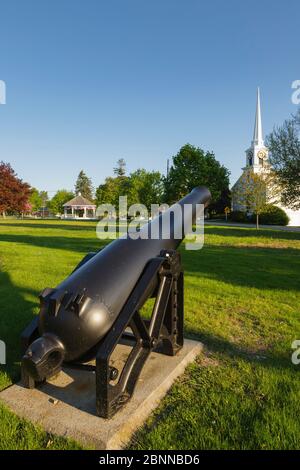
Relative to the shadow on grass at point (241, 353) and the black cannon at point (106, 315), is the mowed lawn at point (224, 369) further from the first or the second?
the black cannon at point (106, 315)

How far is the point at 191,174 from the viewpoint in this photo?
4084cm

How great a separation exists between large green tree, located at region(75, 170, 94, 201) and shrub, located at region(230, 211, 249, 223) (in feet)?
235

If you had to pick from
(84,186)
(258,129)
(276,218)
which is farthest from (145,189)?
(84,186)

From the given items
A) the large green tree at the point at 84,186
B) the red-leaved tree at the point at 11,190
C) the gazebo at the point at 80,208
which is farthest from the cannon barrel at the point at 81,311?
the large green tree at the point at 84,186

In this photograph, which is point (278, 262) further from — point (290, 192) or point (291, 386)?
point (290, 192)

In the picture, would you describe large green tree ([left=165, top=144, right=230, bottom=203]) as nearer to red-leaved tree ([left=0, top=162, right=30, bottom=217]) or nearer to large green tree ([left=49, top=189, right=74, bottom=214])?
red-leaved tree ([left=0, top=162, right=30, bottom=217])

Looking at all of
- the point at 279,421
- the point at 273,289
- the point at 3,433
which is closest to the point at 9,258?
the point at 273,289

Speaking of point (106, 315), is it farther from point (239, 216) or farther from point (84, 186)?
point (84, 186)

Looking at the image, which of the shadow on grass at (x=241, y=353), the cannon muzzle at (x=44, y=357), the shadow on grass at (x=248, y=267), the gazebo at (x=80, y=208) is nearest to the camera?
the cannon muzzle at (x=44, y=357)

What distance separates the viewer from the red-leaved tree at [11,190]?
32.1 m

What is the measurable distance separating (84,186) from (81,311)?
11045cm

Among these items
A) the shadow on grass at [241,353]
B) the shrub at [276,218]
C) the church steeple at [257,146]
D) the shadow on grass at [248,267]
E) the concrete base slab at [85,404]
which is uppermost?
the church steeple at [257,146]

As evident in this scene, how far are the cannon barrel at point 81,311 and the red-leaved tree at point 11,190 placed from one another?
30744mm

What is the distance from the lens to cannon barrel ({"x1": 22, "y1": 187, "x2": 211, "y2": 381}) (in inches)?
89.4
